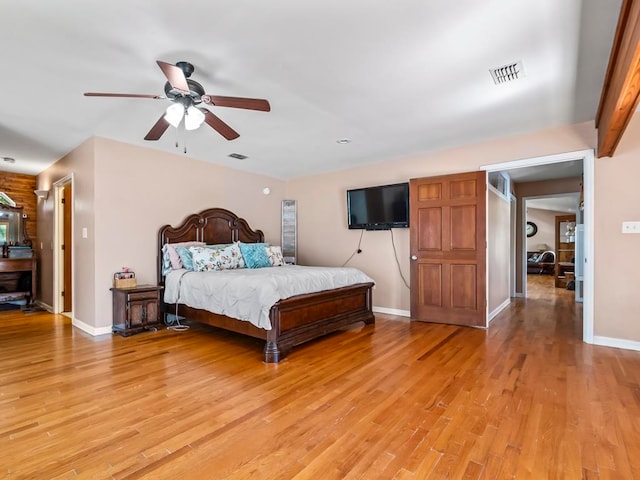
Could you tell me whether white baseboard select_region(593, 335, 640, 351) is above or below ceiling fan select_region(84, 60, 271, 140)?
below

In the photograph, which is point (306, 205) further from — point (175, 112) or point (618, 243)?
point (618, 243)

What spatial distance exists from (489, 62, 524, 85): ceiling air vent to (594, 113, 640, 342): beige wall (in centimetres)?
175

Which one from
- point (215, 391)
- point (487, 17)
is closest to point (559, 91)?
point (487, 17)

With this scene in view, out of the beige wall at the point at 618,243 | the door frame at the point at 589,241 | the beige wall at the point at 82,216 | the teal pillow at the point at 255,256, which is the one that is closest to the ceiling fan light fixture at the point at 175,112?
the beige wall at the point at 82,216

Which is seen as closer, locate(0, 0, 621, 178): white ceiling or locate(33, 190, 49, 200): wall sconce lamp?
locate(0, 0, 621, 178): white ceiling

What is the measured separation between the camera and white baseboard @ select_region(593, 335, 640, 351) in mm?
3400

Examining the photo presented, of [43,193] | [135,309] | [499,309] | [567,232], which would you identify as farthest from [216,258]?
[567,232]

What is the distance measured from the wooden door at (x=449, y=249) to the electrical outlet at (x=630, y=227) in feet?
4.31

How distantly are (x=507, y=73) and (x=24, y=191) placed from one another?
768cm

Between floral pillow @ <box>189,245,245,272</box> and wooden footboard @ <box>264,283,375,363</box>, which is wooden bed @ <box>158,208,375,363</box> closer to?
wooden footboard @ <box>264,283,375,363</box>

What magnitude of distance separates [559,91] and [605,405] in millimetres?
2496

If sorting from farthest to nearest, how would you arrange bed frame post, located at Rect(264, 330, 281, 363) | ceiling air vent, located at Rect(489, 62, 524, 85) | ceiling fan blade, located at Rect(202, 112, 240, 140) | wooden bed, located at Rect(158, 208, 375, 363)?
wooden bed, located at Rect(158, 208, 375, 363) → bed frame post, located at Rect(264, 330, 281, 363) → ceiling fan blade, located at Rect(202, 112, 240, 140) → ceiling air vent, located at Rect(489, 62, 524, 85)

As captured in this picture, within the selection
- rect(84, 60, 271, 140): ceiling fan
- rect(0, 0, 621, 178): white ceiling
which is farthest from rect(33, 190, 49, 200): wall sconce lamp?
rect(84, 60, 271, 140): ceiling fan

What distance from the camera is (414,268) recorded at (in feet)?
15.8
